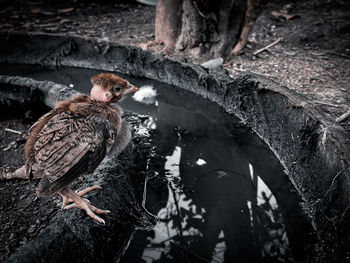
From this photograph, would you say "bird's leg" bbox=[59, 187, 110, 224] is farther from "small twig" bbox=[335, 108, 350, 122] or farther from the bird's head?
"small twig" bbox=[335, 108, 350, 122]

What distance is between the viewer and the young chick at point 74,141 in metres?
2.05

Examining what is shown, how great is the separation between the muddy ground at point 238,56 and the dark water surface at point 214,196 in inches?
35.5

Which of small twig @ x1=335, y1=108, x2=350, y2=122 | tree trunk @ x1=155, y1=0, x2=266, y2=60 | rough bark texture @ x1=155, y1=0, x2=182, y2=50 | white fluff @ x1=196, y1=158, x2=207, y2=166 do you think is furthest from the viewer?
rough bark texture @ x1=155, y1=0, x2=182, y2=50

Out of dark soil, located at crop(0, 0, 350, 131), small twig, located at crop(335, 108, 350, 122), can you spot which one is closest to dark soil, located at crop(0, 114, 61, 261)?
small twig, located at crop(335, 108, 350, 122)

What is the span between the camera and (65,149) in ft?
6.76

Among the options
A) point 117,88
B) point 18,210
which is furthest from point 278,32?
point 18,210

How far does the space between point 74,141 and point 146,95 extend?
8.59 ft

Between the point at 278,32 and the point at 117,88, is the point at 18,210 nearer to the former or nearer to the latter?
the point at 117,88

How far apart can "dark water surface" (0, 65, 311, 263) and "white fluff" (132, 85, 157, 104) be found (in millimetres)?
254

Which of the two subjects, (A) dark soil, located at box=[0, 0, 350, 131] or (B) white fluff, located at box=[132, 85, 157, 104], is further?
(B) white fluff, located at box=[132, 85, 157, 104]

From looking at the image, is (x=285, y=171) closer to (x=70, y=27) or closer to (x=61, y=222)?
(x=61, y=222)

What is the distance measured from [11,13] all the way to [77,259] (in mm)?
6876

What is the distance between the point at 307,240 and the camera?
2570 millimetres

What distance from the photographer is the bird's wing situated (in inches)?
80.3
